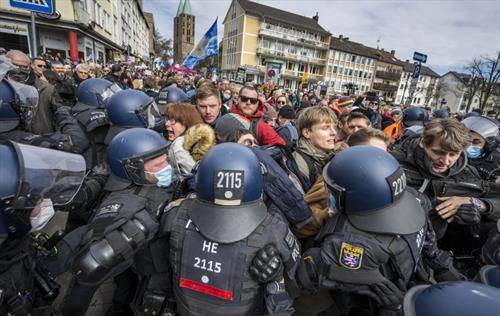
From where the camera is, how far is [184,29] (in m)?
87.3

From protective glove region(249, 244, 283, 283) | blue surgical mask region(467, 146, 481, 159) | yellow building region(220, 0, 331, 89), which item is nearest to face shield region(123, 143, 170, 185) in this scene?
protective glove region(249, 244, 283, 283)

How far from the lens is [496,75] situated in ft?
101

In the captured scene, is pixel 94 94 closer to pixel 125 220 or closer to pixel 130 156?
pixel 130 156

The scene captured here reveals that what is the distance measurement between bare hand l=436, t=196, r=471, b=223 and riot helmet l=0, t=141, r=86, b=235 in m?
2.94

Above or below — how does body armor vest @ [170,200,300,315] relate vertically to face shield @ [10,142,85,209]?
below

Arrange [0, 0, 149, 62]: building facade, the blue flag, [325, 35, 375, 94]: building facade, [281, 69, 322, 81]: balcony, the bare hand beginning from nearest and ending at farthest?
the bare hand
the blue flag
[0, 0, 149, 62]: building facade
[281, 69, 322, 81]: balcony
[325, 35, 375, 94]: building facade

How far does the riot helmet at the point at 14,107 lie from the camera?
2.87 meters

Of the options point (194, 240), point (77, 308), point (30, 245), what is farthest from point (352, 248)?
point (77, 308)

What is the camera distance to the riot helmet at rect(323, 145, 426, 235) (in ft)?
5.42

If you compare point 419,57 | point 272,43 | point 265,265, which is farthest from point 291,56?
point 265,265

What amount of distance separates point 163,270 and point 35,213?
0.88m

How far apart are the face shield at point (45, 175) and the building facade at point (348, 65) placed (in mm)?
59262

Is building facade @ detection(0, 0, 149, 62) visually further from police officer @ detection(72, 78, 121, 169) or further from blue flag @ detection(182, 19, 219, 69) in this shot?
police officer @ detection(72, 78, 121, 169)

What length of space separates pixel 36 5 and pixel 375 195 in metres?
5.51
